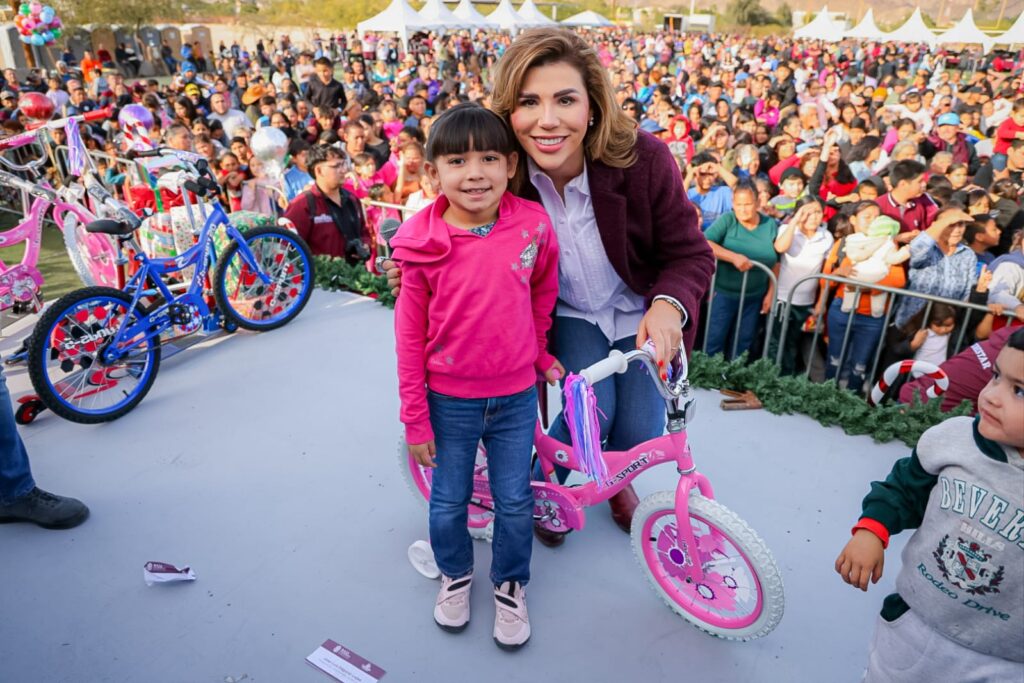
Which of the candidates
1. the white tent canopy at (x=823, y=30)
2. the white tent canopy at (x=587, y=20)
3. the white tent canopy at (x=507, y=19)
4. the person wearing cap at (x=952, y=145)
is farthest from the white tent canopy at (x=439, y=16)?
the white tent canopy at (x=823, y=30)

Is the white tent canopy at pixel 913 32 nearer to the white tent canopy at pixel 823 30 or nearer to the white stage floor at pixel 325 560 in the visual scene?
the white tent canopy at pixel 823 30

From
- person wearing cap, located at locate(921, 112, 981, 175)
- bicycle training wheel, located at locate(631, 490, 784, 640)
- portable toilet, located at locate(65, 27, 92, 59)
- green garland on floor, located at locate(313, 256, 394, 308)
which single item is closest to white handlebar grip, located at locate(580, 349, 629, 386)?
bicycle training wheel, located at locate(631, 490, 784, 640)

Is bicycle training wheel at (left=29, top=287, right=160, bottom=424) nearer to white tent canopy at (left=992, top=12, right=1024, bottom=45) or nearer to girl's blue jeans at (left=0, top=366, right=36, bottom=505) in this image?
girl's blue jeans at (left=0, top=366, right=36, bottom=505)

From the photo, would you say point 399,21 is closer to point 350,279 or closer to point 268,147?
point 268,147

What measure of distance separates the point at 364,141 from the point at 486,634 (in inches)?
248

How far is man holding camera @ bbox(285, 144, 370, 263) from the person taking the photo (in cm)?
500

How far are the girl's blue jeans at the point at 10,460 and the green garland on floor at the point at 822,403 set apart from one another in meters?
3.04

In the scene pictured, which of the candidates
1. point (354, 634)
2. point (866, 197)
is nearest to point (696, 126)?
point (866, 197)

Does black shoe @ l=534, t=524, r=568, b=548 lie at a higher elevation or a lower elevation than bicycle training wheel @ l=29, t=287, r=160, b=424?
lower

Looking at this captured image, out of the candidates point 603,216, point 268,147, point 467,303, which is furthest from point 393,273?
point 268,147

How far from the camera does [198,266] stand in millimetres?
3717

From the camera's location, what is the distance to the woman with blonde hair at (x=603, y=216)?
1.74 m

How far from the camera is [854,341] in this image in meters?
4.36

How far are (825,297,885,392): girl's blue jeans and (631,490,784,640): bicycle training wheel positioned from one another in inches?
105
